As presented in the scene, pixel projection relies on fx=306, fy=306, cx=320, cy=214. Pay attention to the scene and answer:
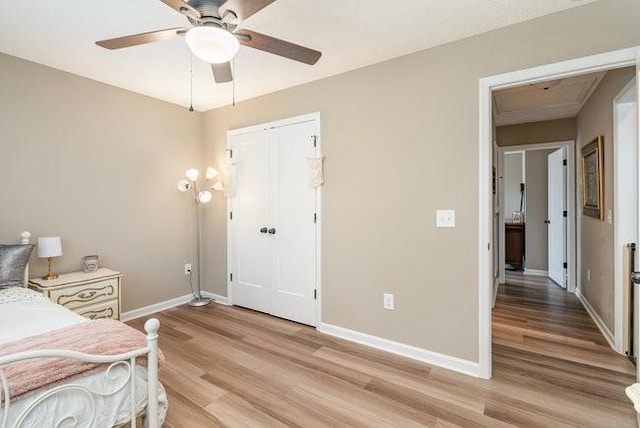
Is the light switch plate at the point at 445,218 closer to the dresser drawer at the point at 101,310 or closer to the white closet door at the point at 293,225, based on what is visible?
the white closet door at the point at 293,225

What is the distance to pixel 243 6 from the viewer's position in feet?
4.72

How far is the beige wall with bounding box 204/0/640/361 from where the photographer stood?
208cm

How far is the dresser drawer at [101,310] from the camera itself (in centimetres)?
268

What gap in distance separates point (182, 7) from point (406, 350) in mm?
2765

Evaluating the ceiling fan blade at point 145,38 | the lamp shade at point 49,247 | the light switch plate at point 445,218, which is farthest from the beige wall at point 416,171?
the lamp shade at point 49,247

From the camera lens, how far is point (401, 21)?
2100 mm

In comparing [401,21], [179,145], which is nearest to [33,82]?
[179,145]

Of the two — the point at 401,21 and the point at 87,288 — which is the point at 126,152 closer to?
the point at 87,288

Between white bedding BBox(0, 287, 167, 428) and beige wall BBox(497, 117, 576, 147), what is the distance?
540 cm

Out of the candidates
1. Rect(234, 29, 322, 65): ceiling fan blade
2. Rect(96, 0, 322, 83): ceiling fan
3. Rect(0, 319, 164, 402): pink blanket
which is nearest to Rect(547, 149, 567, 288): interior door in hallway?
Rect(234, 29, 322, 65): ceiling fan blade

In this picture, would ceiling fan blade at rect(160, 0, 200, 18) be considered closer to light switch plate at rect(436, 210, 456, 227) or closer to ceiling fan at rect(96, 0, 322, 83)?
ceiling fan at rect(96, 0, 322, 83)

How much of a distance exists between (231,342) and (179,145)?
249 cm

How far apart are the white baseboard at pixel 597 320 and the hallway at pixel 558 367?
0.05 m

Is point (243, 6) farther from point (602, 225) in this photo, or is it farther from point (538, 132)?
point (538, 132)
